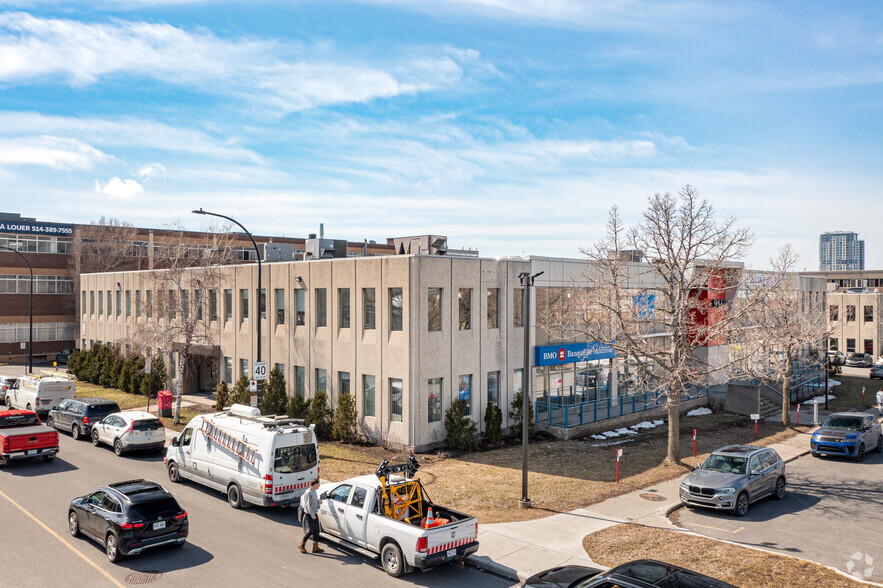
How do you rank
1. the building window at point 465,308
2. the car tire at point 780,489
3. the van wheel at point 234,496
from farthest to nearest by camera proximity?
1. the building window at point 465,308
2. the car tire at point 780,489
3. the van wheel at point 234,496

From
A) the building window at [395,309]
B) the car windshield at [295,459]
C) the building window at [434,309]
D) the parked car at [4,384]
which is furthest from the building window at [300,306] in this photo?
the parked car at [4,384]

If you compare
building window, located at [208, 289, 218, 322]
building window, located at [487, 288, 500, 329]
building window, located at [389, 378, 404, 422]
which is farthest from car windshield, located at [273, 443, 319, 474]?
building window, located at [208, 289, 218, 322]

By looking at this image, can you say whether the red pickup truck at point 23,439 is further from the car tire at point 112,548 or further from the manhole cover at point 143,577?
the manhole cover at point 143,577

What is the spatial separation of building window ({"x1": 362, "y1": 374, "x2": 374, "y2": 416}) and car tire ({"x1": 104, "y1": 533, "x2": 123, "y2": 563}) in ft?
43.2

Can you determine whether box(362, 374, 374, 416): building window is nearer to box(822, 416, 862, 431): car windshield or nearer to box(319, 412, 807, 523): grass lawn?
box(319, 412, 807, 523): grass lawn

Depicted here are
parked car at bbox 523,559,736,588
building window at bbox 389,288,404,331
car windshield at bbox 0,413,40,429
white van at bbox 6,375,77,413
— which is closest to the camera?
parked car at bbox 523,559,736,588

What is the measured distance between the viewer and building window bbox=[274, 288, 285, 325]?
31703 mm

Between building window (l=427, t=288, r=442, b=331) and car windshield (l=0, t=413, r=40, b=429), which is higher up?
building window (l=427, t=288, r=442, b=331)

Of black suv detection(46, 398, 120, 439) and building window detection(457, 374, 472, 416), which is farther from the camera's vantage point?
black suv detection(46, 398, 120, 439)

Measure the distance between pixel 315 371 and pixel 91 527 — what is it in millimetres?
14945

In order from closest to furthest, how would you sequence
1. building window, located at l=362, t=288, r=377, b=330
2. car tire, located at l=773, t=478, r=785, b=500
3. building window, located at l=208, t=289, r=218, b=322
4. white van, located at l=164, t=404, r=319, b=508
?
white van, located at l=164, t=404, r=319, b=508
car tire, located at l=773, t=478, r=785, b=500
building window, located at l=362, t=288, r=377, b=330
building window, located at l=208, t=289, r=218, b=322

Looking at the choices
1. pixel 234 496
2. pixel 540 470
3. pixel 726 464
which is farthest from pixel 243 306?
pixel 726 464

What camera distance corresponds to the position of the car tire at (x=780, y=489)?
64.6ft

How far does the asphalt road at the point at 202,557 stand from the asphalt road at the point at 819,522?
7.64 m
